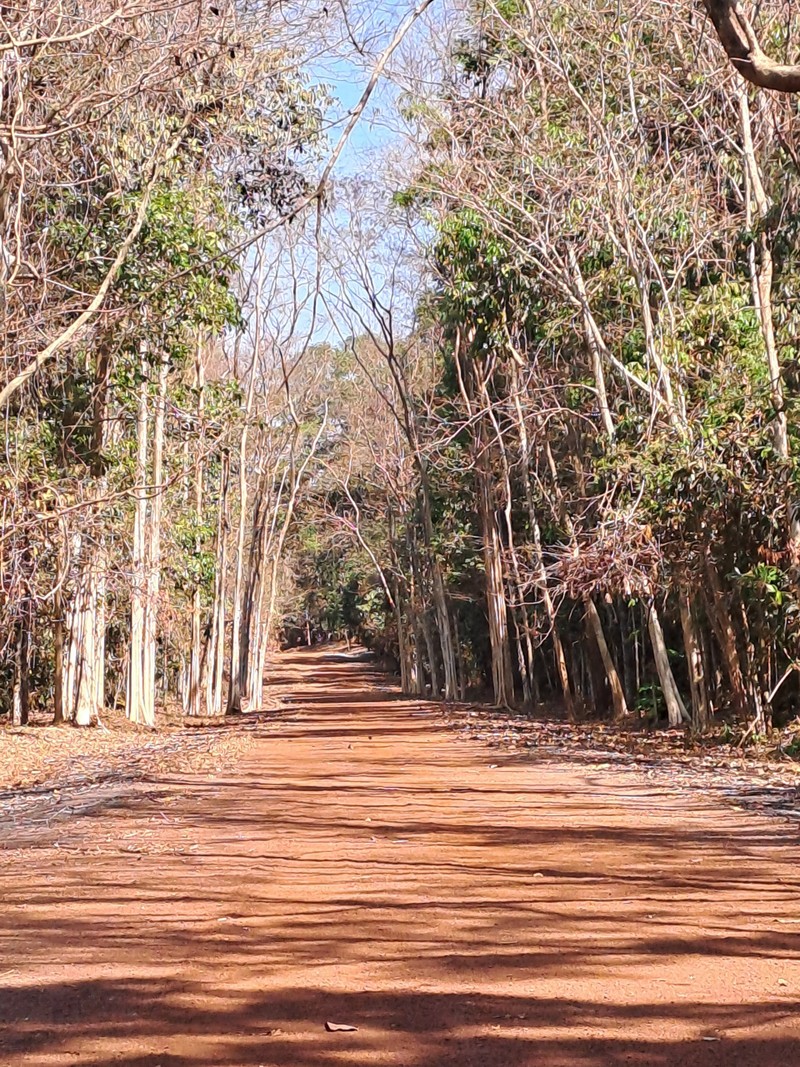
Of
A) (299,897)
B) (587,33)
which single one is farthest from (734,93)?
(299,897)

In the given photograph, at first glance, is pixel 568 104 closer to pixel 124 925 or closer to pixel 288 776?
pixel 288 776

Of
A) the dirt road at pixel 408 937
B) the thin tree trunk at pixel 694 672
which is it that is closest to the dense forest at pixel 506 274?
the thin tree trunk at pixel 694 672

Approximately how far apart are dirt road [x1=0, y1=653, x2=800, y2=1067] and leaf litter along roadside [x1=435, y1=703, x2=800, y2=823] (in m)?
0.70

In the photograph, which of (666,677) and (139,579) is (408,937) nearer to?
(666,677)

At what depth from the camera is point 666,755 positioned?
16625 mm

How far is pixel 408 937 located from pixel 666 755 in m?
11.2

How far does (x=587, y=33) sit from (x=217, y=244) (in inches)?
231

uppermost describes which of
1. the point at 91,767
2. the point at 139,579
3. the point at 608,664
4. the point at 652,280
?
the point at 652,280

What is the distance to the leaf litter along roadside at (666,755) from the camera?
467 inches

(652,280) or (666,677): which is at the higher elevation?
(652,280)

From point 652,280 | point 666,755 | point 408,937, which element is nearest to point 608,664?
point 666,755

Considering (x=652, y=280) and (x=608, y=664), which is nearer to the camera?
(x=652, y=280)

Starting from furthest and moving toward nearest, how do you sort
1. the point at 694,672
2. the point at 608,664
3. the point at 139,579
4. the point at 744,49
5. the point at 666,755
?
1. the point at 608,664
2. the point at 139,579
3. the point at 694,672
4. the point at 666,755
5. the point at 744,49

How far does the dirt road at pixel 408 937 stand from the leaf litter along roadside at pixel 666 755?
0.70 metres
